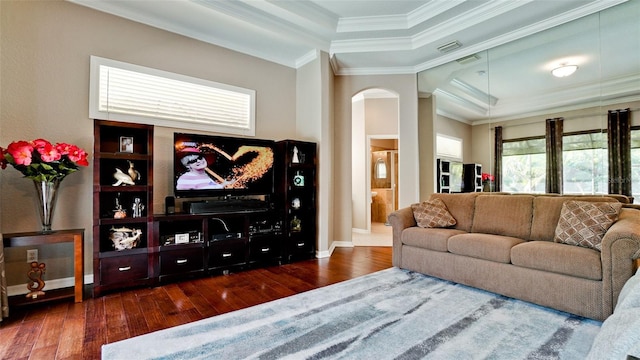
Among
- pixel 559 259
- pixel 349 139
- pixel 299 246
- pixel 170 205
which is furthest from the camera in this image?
pixel 349 139

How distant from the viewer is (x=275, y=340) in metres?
1.93

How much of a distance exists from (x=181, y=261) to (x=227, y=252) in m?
0.49

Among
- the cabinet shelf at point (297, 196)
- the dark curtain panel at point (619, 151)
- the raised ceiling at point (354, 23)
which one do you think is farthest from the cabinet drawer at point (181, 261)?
the dark curtain panel at point (619, 151)

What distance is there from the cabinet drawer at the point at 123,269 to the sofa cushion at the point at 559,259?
347 centimetres

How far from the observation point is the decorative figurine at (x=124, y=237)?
2.92 m

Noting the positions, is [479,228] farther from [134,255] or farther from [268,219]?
[134,255]

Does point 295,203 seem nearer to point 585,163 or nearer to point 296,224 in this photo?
point 296,224

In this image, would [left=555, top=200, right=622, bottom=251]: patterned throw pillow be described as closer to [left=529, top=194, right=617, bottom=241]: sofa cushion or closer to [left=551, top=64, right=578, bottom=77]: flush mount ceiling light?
[left=529, top=194, right=617, bottom=241]: sofa cushion

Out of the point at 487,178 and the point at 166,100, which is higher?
the point at 166,100

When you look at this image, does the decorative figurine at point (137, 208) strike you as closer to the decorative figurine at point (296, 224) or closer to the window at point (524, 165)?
the decorative figurine at point (296, 224)

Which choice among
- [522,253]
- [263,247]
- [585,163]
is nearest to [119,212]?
[263,247]

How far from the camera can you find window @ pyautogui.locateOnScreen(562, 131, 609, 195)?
324 cm

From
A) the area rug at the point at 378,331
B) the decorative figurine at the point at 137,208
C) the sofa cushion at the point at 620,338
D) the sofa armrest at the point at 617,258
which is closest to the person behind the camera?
the sofa cushion at the point at 620,338

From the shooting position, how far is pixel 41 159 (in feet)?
8.31
